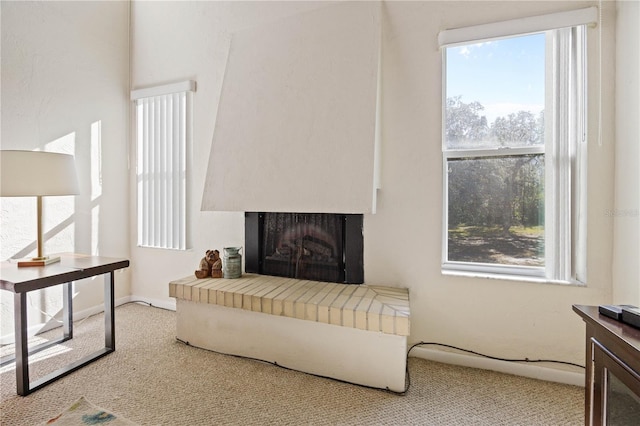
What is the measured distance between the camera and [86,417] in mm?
1498

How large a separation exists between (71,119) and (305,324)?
2.56 meters

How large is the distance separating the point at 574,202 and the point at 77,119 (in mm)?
3706

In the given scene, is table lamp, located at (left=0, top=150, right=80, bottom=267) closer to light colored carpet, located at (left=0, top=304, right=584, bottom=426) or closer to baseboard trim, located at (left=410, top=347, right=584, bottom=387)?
light colored carpet, located at (left=0, top=304, right=584, bottom=426)

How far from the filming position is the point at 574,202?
1881mm

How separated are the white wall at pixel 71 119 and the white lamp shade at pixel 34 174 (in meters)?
0.59

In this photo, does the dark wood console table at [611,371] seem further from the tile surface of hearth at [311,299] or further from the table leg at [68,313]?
the table leg at [68,313]

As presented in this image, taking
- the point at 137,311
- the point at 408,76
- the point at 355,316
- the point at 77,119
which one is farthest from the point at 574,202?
the point at 77,119

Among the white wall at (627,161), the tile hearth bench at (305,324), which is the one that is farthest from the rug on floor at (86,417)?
the white wall at (627,161)

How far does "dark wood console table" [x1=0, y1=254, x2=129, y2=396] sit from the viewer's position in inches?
66.6

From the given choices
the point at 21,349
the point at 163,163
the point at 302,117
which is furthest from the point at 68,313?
the point at 302,117

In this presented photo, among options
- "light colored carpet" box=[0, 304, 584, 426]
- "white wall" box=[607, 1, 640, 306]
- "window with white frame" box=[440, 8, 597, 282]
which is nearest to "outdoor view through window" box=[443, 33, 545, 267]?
"window with white frame" box=[440, 8, 597, 282]

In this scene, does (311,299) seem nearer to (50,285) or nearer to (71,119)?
(50,285)

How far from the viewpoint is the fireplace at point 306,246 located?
91.2 inches

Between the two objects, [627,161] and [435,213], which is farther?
[435,213]
